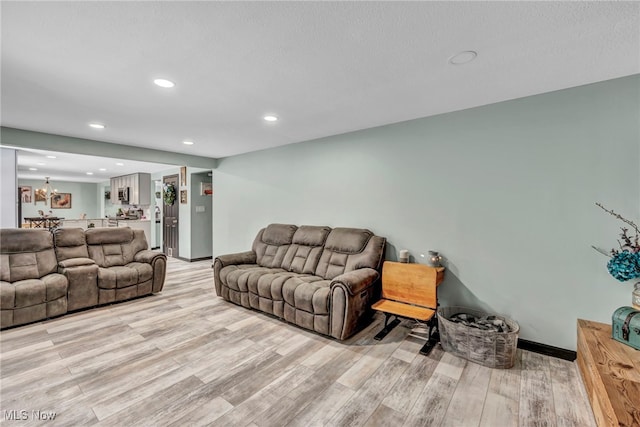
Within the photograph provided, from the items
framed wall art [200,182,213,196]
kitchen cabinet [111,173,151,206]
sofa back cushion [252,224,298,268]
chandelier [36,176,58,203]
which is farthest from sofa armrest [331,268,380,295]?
chandelier [36,176,58,203]

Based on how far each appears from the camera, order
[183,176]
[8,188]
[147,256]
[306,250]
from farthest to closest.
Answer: [183,176]
[8,188]
[147,256]
[306,250]

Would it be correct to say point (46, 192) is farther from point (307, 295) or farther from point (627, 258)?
point (627, 258)

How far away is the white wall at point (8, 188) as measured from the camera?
14.7 ft

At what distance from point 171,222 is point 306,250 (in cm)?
491

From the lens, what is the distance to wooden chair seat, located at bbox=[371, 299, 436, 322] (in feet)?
8.60

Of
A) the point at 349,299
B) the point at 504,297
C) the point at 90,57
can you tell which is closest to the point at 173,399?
the point at 349,299

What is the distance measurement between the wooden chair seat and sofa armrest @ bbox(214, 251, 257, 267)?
7.19ft

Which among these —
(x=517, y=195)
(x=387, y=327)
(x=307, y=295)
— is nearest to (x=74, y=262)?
Answer: (x=307, y=295)

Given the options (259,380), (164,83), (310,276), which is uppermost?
(164,83)

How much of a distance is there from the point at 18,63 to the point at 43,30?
2.21ft

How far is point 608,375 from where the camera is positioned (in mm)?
1615

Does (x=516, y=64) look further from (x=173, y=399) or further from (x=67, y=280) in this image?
Answer: (x=67, y=280)

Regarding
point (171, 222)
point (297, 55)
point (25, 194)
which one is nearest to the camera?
point (297, 55)

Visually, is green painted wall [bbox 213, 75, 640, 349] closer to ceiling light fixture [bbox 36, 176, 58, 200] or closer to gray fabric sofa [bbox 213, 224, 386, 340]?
gray fabric sofa [bbox 213, 224, 386, 340]
